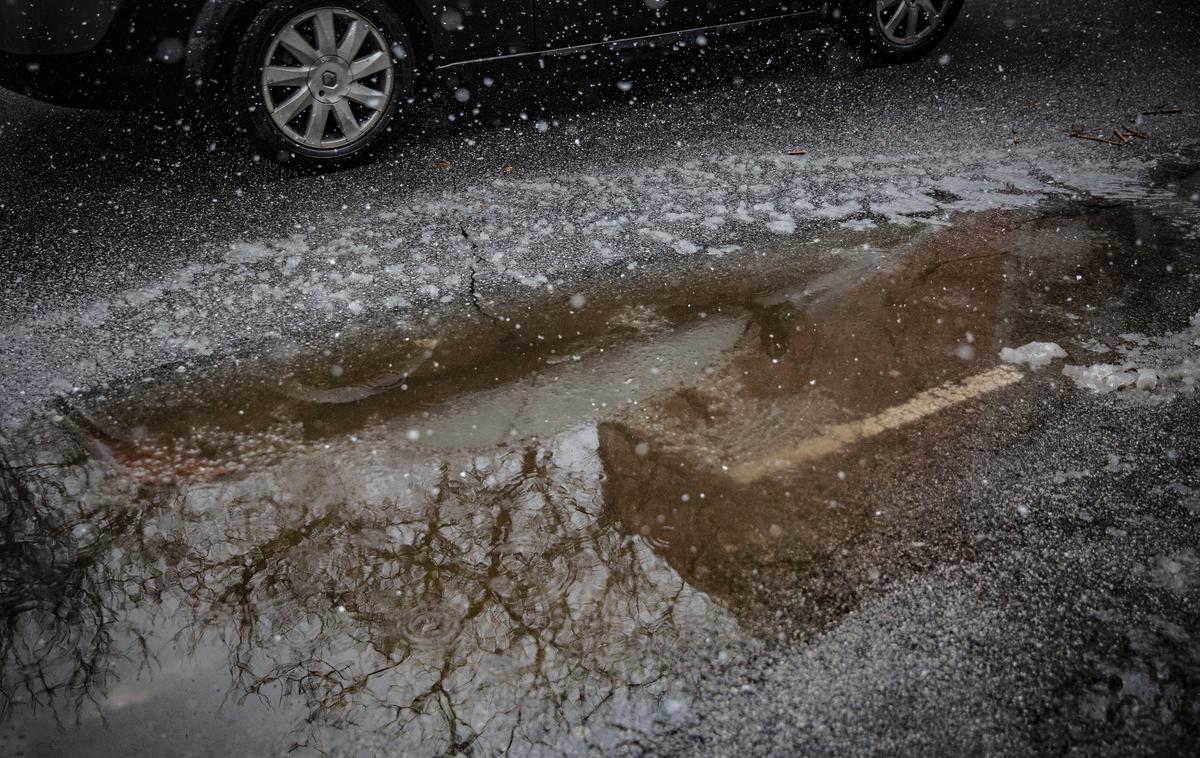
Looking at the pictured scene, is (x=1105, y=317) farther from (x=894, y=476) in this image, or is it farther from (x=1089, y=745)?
(x=1089, y=745)

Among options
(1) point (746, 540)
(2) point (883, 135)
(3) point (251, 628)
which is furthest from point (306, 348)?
(2) point (883, 135)

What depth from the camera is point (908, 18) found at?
5312 mm

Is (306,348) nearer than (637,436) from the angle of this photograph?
No

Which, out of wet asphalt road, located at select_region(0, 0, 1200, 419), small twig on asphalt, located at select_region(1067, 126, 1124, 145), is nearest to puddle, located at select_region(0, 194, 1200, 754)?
wet asphalt road, located at select_region(0, 0, 1200, 419)

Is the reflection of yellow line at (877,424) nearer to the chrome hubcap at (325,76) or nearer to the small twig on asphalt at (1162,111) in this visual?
the chrome hubcap at (325,76)

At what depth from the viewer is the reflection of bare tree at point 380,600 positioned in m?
1.80

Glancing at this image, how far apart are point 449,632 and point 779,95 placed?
4229mm

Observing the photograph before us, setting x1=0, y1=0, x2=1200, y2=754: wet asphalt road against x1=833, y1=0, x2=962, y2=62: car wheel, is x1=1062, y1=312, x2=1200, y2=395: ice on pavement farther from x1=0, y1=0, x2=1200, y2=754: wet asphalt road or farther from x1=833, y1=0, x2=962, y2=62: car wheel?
x1=833, y1=0, x2=962, y2=62: car wheel

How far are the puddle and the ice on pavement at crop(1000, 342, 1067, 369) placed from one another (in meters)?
0.05

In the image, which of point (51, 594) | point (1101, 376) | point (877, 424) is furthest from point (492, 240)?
point (1101, 376)

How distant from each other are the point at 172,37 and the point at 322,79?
2.11 ft

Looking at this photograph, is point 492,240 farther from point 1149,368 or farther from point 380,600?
point 1149,368

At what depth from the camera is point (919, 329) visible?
299cm

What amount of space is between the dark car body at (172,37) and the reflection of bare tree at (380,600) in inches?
79.8
